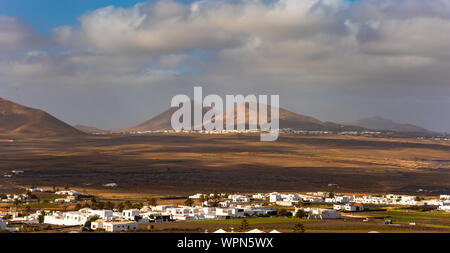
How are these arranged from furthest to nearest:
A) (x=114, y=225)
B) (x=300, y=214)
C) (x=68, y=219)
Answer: (x=300, y=214) < (x=68, y=219) < (x=114, y=225)

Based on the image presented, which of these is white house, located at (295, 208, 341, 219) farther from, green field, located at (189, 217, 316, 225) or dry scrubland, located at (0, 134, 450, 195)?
dry scrubland, located at (0, 134, 450, 195)

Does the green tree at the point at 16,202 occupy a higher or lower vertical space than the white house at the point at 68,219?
lower

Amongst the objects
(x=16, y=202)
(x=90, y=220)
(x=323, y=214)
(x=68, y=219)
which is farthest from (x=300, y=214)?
(x=16, y=202)

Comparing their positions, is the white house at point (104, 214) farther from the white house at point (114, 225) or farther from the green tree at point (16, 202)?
the green tree at point (16, 202)

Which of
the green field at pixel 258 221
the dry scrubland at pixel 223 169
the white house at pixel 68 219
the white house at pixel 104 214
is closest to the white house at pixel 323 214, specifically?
the green field at pixel 258 221

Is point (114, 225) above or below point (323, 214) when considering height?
above

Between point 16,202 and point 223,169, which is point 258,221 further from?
point 223,169

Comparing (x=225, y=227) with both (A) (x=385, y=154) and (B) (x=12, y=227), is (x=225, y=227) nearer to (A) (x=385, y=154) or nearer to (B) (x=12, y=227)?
(B) (x=12, y=227)

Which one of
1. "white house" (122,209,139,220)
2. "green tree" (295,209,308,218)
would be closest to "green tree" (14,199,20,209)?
"white house" (122,209,139,220)
